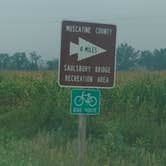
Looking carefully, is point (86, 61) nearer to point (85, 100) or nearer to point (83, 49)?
point (83, 49)

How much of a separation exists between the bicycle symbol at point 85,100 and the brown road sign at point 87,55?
0.47ft

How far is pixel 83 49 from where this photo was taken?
7.77m

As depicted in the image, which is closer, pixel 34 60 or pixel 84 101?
pixel 84 101

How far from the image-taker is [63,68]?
7.70 metres

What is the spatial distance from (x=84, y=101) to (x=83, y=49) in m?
0.70

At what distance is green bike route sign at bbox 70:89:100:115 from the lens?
7.83 meters

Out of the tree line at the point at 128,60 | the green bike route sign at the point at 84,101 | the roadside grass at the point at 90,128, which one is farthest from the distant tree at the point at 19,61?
the green bike route sign at the point at 84,101

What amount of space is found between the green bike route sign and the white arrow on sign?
47 cm

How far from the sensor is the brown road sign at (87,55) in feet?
25.3

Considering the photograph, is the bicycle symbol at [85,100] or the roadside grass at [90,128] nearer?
the bicycle symbol at [85,100]

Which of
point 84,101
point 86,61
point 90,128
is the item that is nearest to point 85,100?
point 84,101

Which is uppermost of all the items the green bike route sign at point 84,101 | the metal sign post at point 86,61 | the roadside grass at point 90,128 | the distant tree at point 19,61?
the distant tree at point 19,61

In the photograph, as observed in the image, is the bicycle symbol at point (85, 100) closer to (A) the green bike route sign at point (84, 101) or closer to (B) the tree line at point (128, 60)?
(A) the green bike route sign at point (84, 101)

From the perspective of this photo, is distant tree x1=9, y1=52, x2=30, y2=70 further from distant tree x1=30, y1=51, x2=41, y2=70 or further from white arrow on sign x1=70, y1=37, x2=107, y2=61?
white arrow on sign x1=70, y1=37, x2=107, y2=61
